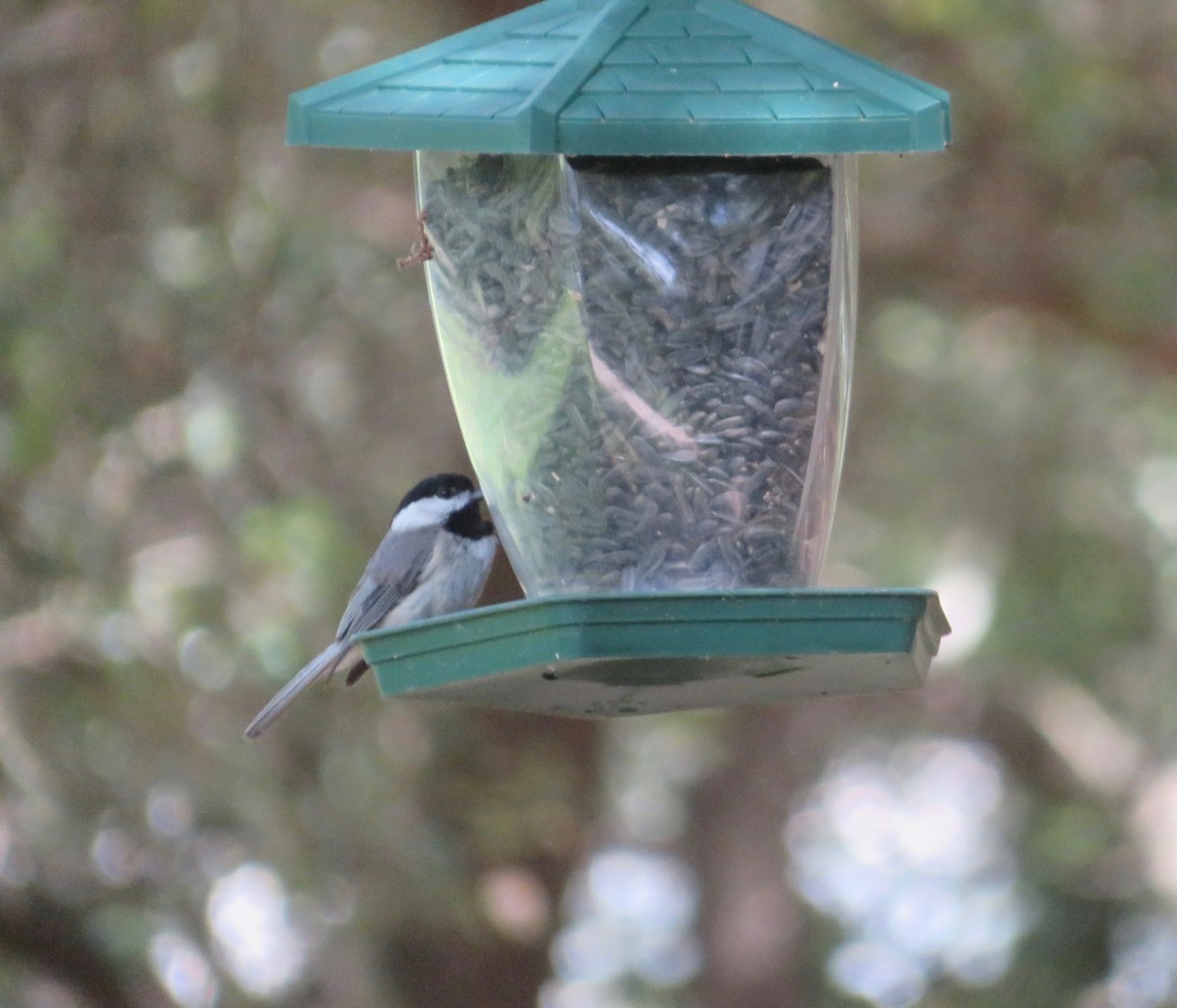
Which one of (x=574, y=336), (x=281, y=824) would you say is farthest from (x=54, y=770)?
(x=574, y=336)

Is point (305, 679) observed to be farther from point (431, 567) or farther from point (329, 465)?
point (329, 465)

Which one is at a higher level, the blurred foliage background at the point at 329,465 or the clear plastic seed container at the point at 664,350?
the clear plastic seed container at the point at 664,350

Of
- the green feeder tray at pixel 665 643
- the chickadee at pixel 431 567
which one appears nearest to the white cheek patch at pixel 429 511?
the chickadee at pixel 431 567

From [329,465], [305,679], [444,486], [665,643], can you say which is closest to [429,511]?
[444,486]

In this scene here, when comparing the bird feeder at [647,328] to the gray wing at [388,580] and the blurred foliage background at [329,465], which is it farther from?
the blurred foliage background at [329,465]

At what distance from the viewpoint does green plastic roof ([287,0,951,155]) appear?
2900 millimetres

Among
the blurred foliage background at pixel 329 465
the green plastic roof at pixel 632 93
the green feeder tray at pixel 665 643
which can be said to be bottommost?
the blurred foliage background at pixel 329 465

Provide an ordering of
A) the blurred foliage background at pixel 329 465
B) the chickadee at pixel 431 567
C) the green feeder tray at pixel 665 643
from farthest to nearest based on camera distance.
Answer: the blurred foliage background at pixel 329 465 → the chickadee at pixel 431 567 → the green feeder tray at pixel 665 643

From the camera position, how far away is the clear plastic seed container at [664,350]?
3.37m

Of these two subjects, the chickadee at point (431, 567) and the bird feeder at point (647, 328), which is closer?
the bird feeder at point (647, 328)

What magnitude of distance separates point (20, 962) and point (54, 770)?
37.3 inches

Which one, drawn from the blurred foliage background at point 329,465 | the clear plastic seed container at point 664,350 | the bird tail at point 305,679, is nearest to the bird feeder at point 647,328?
the clear plastic seed container at point 664,350

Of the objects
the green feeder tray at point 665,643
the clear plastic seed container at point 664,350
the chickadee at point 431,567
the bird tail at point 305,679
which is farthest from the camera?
the chickadee at point 431,567

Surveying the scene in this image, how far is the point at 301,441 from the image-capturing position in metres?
8.18
